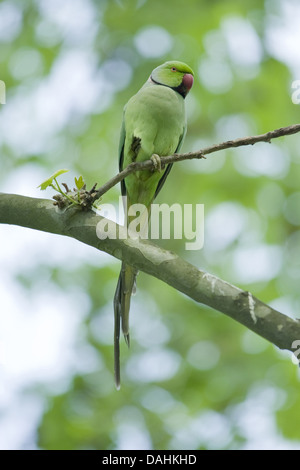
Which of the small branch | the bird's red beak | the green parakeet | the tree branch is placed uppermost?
the bird's red beak

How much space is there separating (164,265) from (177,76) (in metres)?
1.48

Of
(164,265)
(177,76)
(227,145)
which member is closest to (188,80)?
(177,76)

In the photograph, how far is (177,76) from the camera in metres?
3.18

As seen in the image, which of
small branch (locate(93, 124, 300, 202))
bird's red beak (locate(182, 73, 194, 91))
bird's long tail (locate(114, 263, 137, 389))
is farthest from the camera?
bird's red beak (locate(182, 73, 194, 91))

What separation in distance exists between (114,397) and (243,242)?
6.65ft

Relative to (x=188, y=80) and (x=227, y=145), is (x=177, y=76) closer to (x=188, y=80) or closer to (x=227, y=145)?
(x=188, y=80)

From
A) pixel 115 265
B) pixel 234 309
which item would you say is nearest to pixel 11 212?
pixel 234 309

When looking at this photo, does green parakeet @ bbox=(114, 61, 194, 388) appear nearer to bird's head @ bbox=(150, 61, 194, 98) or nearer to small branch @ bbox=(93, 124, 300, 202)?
bird's head @ bbox=(150, 61, 194, 98)

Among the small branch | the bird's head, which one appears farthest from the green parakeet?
the small branch

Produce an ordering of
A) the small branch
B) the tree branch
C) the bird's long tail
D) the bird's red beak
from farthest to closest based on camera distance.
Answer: the bird's red beak, the bird's long tail, the small branch, the tree branch

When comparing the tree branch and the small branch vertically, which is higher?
the small branch

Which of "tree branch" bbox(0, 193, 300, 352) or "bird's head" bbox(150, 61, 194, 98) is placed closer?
"tree branch" bbox(0, 193, 300, 352)

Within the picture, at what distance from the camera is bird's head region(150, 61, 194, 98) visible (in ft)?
10.3

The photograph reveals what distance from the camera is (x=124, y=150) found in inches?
129
